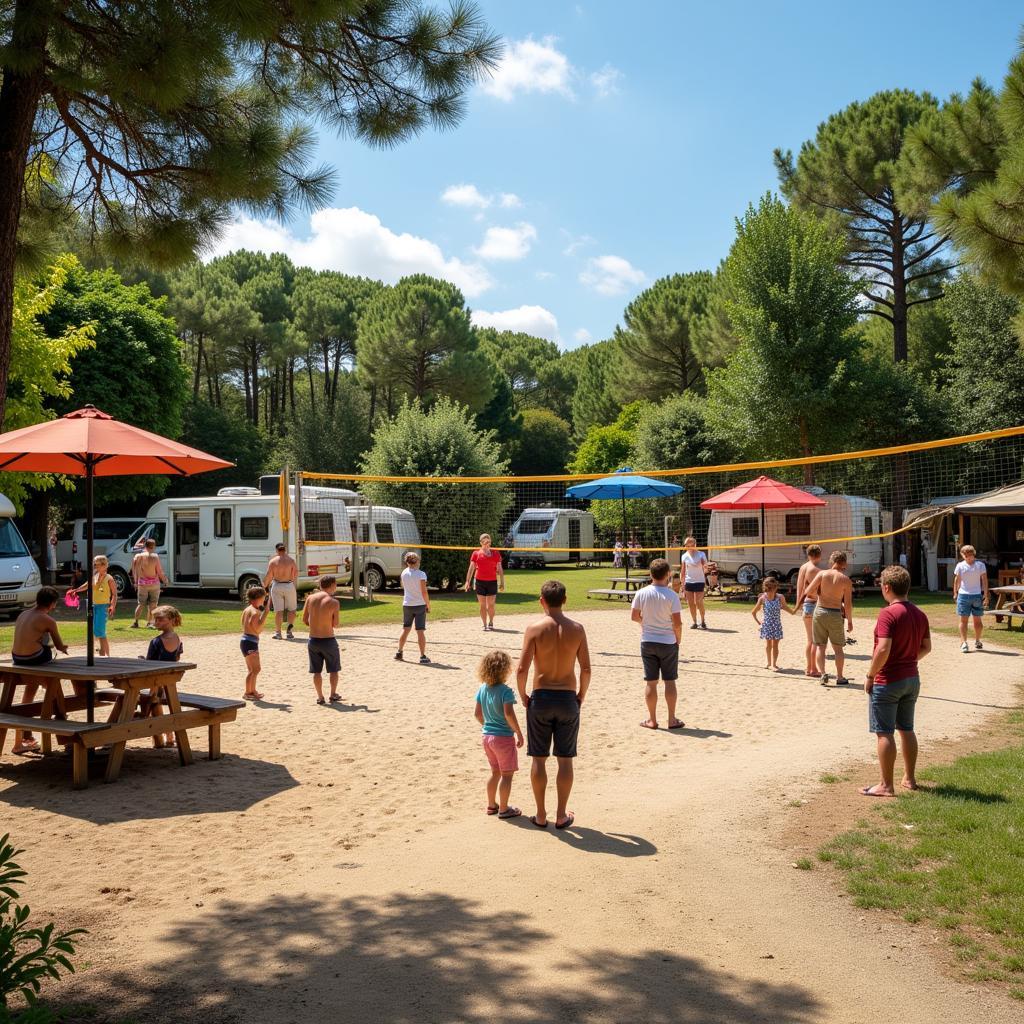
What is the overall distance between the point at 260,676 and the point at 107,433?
15.2 feet

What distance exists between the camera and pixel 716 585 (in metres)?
23.5

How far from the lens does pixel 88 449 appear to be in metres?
7.49

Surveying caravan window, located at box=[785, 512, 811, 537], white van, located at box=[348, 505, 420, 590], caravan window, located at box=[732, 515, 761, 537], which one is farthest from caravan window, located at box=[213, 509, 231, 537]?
caravan window, located at box=[785, 512, 811, 537]

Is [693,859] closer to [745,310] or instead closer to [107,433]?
[107,433]

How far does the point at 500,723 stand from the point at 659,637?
124 inches

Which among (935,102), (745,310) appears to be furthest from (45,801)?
(935,102)

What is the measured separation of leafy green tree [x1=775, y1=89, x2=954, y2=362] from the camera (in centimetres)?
2844

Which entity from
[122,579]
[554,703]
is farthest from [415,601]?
[122,579]

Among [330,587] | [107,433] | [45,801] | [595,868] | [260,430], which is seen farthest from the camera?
[260,430]

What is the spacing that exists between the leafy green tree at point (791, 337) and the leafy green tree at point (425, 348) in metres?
20.1

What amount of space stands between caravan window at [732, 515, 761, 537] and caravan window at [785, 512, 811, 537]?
76 cm

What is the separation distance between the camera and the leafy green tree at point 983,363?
1024 inches

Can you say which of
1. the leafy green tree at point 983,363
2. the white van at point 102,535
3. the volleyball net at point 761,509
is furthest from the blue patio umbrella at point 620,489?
the white van at point 102,535

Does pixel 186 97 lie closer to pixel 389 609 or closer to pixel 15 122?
pixel 15 122
